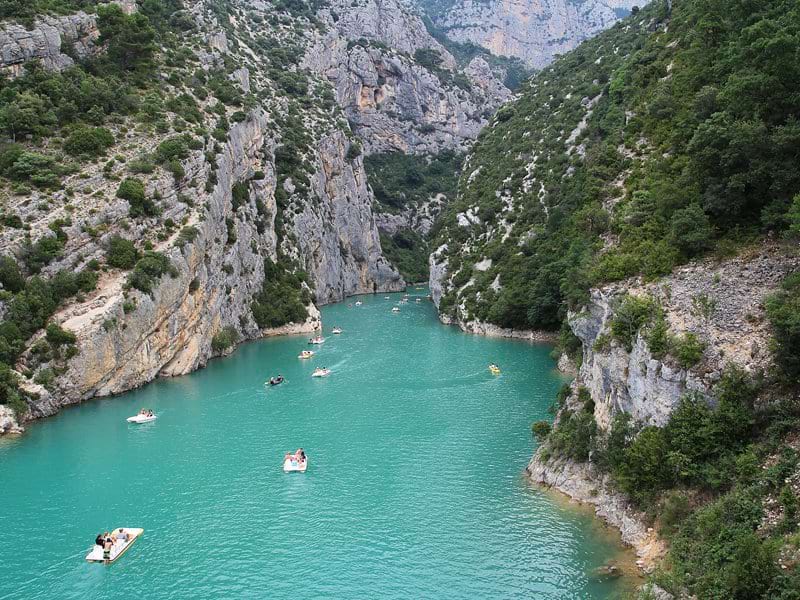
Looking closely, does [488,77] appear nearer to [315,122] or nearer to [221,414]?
[315,122]

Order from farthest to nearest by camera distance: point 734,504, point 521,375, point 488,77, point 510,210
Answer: point 488,77 → point 510,210 → point 521,375 → point 734,504

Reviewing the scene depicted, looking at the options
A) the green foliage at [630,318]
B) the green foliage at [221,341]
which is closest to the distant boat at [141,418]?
the green foliage at [221,341]

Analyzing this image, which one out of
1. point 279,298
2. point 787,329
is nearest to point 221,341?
point 279,298

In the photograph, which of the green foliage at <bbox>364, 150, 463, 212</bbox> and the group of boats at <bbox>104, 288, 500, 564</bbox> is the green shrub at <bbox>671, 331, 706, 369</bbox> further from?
the green foliage at <bbox>364, 150, 463, 212</bbox>

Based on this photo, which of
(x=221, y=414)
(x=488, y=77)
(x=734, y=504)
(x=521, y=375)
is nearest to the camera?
(x=734, y=504)

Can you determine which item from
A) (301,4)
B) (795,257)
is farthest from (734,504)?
(301,4)

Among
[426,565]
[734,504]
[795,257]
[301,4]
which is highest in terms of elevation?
[301,4]
